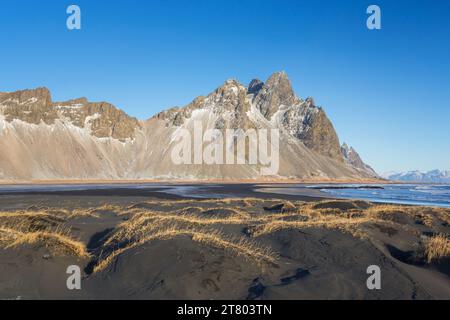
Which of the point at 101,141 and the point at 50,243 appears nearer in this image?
the point at 50,243

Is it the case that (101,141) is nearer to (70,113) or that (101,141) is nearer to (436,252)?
(70,113)

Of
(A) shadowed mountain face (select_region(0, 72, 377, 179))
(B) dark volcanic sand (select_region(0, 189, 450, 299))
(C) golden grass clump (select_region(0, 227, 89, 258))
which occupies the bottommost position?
(B) dark volcanic sand (select_region(0, 189, 450, 299))

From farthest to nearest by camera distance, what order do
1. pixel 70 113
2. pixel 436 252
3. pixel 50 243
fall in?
pixel 70 113
pixel 436 252
pixel 50 243

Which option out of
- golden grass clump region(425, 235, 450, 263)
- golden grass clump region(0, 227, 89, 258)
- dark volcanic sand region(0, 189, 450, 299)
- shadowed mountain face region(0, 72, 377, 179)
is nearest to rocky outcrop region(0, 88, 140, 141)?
shadowed mountain face region(0, 72, 377, 179)

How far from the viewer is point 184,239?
46.4ft

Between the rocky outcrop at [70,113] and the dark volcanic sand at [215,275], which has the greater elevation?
the rocky outcrop at [70,113]

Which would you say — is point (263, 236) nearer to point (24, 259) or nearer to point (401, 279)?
point (401, 279)

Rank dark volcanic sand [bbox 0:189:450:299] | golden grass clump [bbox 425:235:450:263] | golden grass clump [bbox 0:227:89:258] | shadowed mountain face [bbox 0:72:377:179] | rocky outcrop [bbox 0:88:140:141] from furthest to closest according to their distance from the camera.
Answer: rocky outcrop [bbox 0:88:140:141] < shadowed mountain face [bbox 0:72:377:179] < golden grass clump [bbox 425:235:450:263] < golden grass clump [bbox 0:227:89:258] < dark volcanic sand [bbox 0:189:450:299]

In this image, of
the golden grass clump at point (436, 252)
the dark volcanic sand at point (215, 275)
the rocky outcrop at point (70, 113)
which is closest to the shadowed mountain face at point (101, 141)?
the rocky outcrop at point (70, 113)

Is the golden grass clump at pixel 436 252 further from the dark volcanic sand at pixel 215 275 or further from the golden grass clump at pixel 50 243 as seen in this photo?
the golden grass clump at pixel 50 243

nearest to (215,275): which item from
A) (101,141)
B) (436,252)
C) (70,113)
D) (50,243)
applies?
(50,243)

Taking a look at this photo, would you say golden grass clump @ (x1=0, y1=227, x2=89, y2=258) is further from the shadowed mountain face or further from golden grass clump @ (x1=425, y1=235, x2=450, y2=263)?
the shadowed mountain face

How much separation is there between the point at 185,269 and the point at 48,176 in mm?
129816
